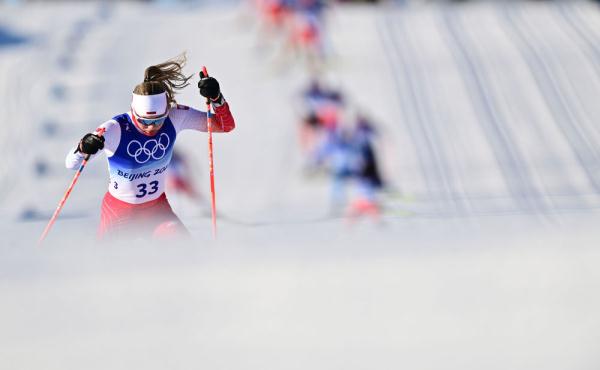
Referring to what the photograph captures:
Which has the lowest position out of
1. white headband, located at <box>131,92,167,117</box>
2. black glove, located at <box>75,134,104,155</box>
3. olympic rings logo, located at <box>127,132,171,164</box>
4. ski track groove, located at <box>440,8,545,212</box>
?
ski track groove, located at <box>440,8,545,212</box>

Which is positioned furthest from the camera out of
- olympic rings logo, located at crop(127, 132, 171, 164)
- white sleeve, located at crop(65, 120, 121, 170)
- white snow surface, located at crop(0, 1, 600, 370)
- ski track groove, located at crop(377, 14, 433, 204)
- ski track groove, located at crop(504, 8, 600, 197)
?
ski track groove, located at crop(504, 8, 600, 197)

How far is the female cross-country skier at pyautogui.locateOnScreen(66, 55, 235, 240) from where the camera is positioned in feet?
11.9

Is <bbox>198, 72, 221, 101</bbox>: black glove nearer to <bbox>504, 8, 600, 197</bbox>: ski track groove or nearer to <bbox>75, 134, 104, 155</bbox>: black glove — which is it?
<bbox>75, 134, 104, 155</bbox>: black glove

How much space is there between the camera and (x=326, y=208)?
9250mm

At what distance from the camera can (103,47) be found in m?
12.5

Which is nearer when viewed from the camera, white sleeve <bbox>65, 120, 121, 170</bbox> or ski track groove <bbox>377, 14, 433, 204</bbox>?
white sleeve <bbox>65, 120, 121, 170</bbox>

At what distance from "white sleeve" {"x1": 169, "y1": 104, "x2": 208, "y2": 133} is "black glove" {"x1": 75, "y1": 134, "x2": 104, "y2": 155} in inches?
14.5

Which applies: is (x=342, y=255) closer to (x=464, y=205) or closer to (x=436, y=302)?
(x=436, y=302)

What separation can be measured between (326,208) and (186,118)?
214 inches

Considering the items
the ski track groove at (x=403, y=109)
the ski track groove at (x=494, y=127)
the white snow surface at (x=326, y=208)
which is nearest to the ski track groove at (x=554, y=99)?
the white snow surface at (x=326, y=208)

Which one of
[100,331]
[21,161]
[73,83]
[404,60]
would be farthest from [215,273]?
[404,60]

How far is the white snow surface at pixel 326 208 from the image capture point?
3.00 meters

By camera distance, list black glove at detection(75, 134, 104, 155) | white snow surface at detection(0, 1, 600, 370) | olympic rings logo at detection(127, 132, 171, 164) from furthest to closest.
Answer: olympic rings logo at detection(127, 132, 171, 164) < black glove at detection(75, 134, 104, 155) < white snow surface at detection(0, 1, 600, 370)

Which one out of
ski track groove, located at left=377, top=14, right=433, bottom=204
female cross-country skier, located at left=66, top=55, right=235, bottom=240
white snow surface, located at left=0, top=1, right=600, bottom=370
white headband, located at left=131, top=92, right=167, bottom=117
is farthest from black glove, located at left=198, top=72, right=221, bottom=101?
ski track groove, located at left=377, top=14, right=433, bottom=204
